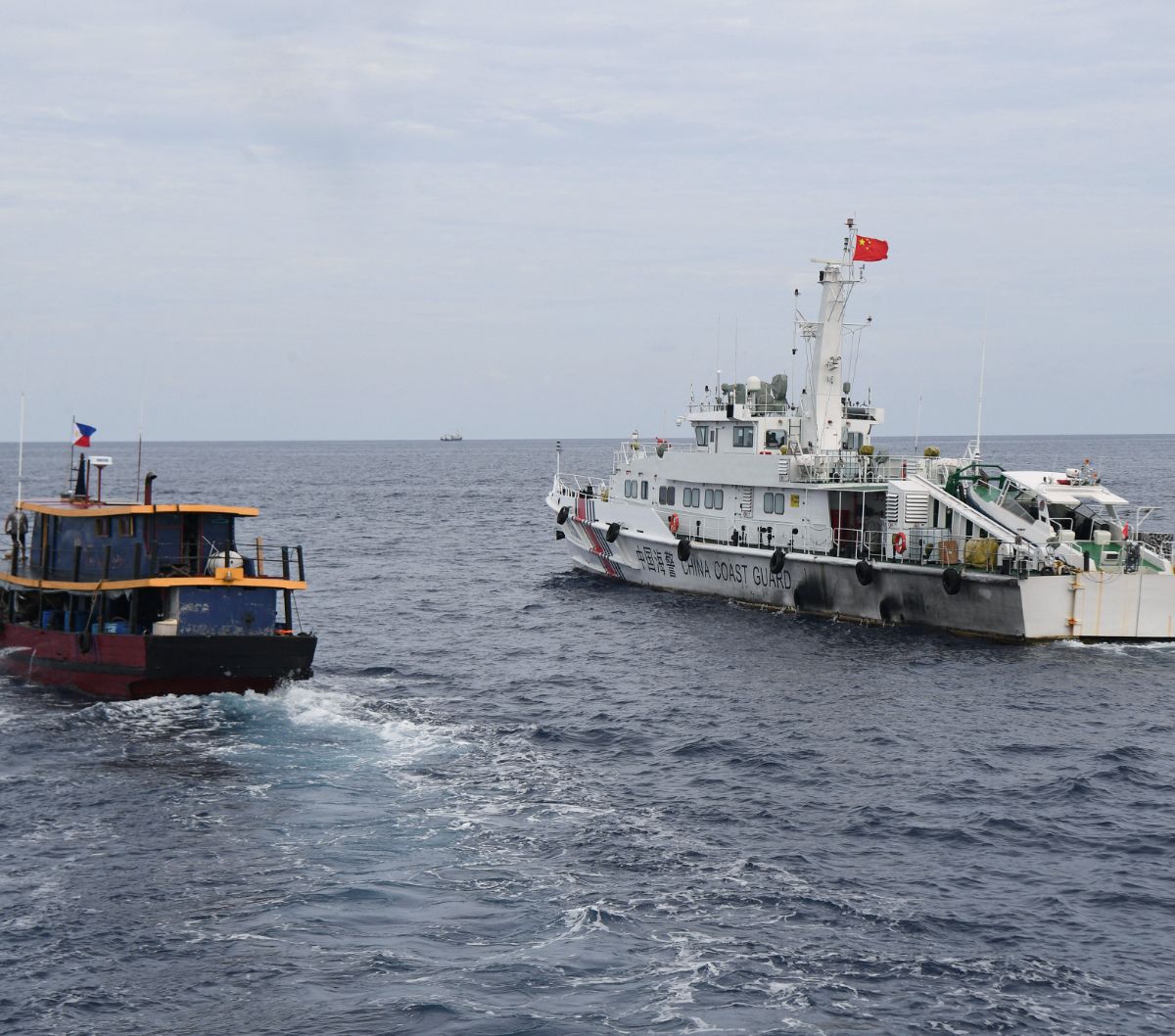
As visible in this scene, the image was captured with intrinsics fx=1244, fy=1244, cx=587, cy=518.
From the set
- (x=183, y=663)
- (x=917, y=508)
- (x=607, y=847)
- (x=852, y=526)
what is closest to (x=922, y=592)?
(x=917, y=508)

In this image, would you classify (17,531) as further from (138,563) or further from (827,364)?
(827,364)

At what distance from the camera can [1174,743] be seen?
27.6 metres

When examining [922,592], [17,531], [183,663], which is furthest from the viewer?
[922,592]

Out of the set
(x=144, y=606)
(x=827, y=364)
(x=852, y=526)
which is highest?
(x=827, y=364)

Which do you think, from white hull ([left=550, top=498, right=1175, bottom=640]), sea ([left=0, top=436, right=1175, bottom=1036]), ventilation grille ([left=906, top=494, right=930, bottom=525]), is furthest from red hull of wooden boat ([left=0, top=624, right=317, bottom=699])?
ventilation grille ([left=906, top=494, right=930, bottom=525])

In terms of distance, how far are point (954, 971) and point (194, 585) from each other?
19467mm

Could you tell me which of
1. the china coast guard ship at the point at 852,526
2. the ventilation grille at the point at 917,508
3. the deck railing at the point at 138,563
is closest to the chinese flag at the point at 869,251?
the china coast guard ship at the point at 852,526

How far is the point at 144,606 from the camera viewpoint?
3123 centimetres

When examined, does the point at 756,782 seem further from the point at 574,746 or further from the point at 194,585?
the point at 194,585

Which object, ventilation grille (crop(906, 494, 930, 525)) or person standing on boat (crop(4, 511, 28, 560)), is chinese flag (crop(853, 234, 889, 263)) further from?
person standing on boat (crop(4, 511, 28, 560))

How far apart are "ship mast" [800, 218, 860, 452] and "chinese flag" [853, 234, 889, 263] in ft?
1.37

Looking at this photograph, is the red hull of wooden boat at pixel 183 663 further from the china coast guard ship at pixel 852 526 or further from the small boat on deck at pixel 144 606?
the china coast guard ship at pixel 852 526

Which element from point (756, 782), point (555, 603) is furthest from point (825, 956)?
point (555, 603)

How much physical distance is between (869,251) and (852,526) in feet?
36.4
